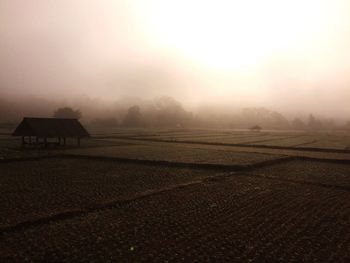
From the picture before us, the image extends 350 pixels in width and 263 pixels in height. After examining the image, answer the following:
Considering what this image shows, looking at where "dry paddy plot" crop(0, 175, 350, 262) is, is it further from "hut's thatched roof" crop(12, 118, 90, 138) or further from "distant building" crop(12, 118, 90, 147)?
"hut's thatched roof" crop(12, 118, 90, 138)

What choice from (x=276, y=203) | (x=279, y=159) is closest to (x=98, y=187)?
(x=276, y=203)

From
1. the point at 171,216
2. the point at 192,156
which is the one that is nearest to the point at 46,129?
the point at 192,156

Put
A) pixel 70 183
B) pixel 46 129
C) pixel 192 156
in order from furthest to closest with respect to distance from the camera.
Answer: pixel 46 129
pixel 192 156
pixel 70 183

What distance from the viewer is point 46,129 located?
47906 millimetres

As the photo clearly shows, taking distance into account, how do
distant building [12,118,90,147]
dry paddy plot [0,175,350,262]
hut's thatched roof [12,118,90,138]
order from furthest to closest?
hut's thatched roof [12,118,90,138], distant building [12,118,90,147], dry paddy plot [0,175,350,262]

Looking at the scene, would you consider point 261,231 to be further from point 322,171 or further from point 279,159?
point 279,159

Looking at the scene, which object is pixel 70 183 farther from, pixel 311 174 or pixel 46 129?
pixel 46 129

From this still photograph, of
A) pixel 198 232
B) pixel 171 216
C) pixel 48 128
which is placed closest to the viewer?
pixel 198 232

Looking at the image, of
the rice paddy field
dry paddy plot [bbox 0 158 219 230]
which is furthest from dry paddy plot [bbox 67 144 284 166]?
the rice paddy field

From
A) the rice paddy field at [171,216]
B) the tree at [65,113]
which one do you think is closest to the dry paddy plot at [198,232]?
the rice paddy field at [171,216]

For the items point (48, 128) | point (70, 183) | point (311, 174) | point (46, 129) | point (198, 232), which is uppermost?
point (48, 128)

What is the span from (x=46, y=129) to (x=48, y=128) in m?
0.45

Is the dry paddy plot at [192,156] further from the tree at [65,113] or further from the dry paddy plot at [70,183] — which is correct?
the tree at [65,113]

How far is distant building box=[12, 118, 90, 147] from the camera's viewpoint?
46944mm
